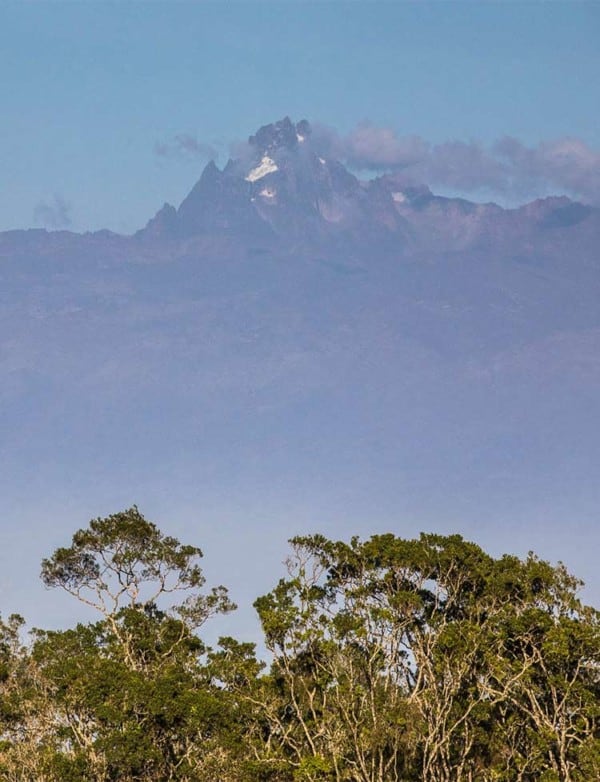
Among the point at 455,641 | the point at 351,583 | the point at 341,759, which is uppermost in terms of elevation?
the point at 351,583

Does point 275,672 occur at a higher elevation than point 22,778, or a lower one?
higher

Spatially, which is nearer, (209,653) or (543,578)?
(543,578)

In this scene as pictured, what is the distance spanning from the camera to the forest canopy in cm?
5044

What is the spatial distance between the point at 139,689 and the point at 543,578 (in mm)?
14753

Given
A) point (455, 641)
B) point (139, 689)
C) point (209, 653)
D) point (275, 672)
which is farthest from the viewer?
point (209, 653)

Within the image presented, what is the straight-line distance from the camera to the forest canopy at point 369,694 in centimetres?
5044

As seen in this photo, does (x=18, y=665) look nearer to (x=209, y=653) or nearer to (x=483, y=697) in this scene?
(x=209, y=653)

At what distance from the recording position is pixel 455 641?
166 feet

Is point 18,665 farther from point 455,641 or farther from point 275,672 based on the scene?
point 455,641

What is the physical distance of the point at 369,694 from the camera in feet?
169

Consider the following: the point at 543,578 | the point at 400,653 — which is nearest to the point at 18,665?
the point at 400,653

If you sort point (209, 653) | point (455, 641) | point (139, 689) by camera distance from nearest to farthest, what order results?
point (455, 641)
point (139, 689)
point (209, 653)

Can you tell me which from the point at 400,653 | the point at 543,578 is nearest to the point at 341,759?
the point at 400,653

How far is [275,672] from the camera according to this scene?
57.5 meters
